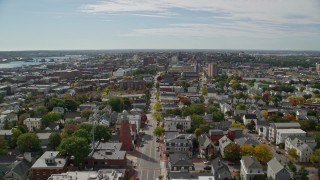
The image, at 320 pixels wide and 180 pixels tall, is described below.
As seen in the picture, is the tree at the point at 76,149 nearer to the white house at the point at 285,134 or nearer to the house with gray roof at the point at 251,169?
the house with gray roof at the point at 251,169

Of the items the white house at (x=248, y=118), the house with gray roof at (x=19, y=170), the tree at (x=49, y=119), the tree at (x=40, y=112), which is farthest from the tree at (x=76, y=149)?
the white house at (x=248, y=118)

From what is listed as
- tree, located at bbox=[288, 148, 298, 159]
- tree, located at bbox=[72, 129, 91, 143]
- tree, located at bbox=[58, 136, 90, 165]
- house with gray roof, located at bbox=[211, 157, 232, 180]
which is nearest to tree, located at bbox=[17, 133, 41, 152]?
tree, located at bbox=[72, 129, 91, 143]

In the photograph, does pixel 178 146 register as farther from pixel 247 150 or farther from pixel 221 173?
pixel 221 173

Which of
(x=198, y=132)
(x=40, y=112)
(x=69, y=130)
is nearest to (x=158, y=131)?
(x=198, y=132)

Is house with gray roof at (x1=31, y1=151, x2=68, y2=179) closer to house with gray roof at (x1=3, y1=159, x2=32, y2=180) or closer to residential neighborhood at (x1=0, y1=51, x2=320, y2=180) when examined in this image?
residential neighborhood at (x1=0, y1=51, x2=320, y2=180)

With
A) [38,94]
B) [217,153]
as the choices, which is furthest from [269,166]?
[38,94]

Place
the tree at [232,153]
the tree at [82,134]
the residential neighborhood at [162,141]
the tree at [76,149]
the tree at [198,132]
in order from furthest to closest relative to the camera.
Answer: the tree at [198,132] → the tree at [82,134] → the tree at [232,153] → the tree at [76,149] → the residential neighborhood at [162,141]
